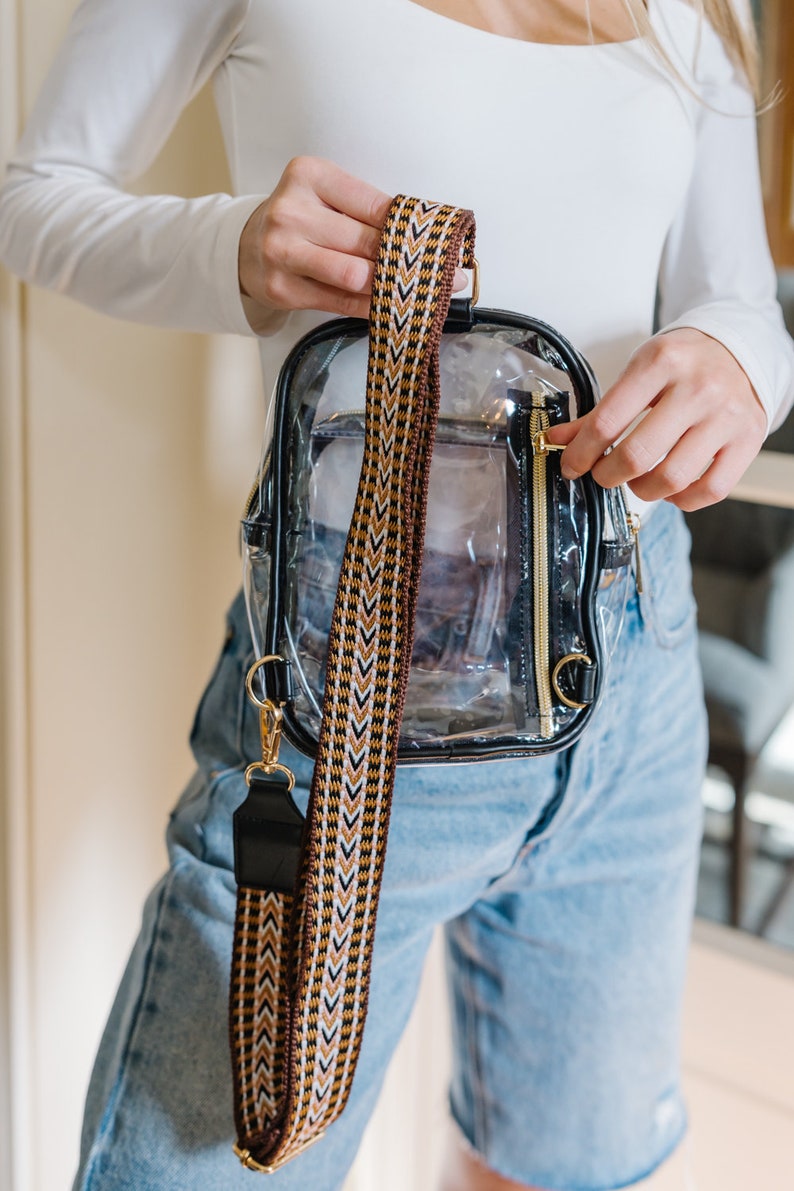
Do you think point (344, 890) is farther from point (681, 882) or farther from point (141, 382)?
point (141, 382)

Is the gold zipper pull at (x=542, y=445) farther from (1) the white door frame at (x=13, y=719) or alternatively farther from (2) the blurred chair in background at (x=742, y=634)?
(2) the blurred chair in background at (x=742, y=634)

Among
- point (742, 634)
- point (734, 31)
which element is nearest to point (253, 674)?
point (734, 31)

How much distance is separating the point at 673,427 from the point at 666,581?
0.19m

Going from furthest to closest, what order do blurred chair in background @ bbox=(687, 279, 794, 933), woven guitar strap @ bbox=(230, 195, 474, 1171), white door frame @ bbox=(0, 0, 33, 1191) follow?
blurred chair in background @ bbox=(687, 279, 794, 933), white door frame @ bbox=(0, 0, 33, 1191), woven guitar strap @ bbox=(230, 195, 474, 1171)

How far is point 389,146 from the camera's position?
0.53m

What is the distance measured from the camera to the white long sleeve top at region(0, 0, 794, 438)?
52cm

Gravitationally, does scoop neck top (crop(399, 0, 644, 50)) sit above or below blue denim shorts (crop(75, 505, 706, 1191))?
above

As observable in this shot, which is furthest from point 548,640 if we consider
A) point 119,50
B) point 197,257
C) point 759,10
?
point 759,10

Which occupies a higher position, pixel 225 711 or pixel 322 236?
pixel 322 236

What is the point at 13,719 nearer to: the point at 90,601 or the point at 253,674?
the point at 90,601

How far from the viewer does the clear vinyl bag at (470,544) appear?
0.50m

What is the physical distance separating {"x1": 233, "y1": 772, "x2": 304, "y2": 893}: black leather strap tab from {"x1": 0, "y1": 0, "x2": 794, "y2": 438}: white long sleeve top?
0.75ft

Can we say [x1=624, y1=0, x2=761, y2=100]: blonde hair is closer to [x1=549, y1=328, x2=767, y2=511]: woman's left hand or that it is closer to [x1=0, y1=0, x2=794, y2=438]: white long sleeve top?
[x1=0, y1=0, x2=794, y2=438]: white long sleeve top

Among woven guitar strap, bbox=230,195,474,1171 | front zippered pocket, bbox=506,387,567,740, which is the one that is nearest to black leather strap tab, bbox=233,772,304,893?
woven guitar strap, bbox=230,195,474,1171
